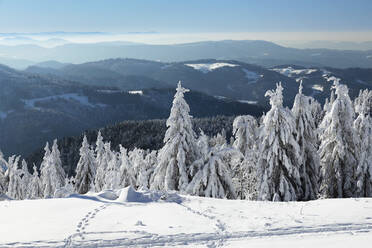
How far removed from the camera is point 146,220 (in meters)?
13.7

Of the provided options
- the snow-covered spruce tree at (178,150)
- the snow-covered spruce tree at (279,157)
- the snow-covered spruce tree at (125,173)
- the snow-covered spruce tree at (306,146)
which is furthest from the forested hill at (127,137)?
the snow-covered spruce tree at (279,157)

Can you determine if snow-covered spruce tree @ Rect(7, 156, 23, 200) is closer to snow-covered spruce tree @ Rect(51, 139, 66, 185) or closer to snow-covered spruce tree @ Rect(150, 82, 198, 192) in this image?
snow-covered spruce tree @ Rect(51, 139, 66, 185)

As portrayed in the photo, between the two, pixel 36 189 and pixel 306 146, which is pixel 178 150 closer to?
pixel 306 146

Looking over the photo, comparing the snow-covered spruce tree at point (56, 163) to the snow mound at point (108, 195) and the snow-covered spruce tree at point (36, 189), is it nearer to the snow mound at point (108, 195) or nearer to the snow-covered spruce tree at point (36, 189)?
the snow-covered spruce tree at point (36, 189)

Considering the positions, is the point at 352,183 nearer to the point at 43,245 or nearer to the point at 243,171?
the point at 243,171

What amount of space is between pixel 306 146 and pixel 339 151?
7.29 ft

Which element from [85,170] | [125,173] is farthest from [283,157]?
[85,170]

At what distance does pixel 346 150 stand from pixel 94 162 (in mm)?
29583

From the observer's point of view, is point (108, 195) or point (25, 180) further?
point (25, 180)

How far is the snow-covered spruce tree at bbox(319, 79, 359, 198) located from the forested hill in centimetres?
7672

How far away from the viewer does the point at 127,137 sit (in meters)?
120

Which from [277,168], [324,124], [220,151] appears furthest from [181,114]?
[324,124]

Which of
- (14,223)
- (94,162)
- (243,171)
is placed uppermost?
(14,223)

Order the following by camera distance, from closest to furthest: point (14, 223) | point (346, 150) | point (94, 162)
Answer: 1. point (14, 223)
2. point (346, 150)
3. point (94, 162)
